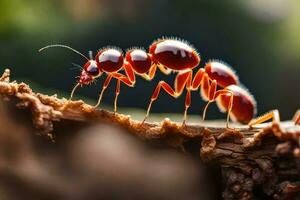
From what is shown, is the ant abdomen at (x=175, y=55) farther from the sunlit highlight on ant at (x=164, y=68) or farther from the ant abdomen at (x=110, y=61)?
the ant abdomen at (x=110, y=61)

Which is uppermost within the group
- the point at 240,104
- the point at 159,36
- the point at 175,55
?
the point at 159,36

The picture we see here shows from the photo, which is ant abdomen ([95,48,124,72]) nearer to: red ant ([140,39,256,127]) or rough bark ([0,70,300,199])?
red ant ([140,39,256,127])

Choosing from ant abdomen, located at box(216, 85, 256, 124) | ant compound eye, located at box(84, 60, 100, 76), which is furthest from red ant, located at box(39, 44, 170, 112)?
ant abdomen, located at box(216, 85, 256, 124)

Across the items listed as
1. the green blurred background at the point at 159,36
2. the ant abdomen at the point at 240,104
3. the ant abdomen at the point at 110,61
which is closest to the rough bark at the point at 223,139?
the ant abdomen at the point at 110,61

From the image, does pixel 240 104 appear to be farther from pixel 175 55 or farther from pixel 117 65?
pixel 117 65

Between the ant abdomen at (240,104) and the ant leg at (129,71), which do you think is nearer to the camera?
the ant leg at (129,71)

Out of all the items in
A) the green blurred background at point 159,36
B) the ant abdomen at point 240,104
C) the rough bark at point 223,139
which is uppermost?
the green blurred background at point 159,36

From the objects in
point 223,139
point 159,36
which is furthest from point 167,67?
point 159,36

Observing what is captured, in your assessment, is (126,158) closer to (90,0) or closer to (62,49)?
(62,49)
